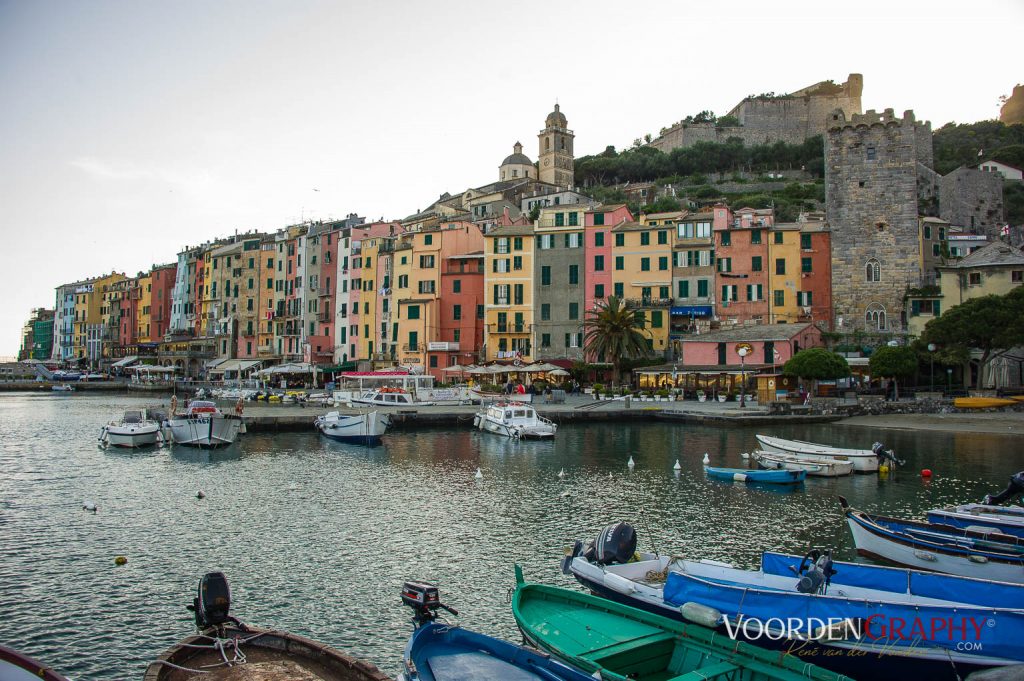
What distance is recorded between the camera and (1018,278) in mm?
53562

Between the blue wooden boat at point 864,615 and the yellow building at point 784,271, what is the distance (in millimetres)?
50807

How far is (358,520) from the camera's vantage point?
22844 millimetres

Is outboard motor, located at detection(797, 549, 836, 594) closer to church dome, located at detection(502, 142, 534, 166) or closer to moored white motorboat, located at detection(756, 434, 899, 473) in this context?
moored white motorboat, located at detection(756, 434, 899, 473)

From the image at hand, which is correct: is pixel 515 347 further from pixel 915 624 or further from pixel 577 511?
pixel 915 624

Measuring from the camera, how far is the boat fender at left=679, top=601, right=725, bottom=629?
1118cm

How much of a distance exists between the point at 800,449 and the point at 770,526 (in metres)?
11.8

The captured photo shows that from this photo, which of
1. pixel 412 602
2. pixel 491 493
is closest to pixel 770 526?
pixel 491 493

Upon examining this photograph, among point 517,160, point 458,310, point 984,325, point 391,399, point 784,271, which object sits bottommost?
point 391,399

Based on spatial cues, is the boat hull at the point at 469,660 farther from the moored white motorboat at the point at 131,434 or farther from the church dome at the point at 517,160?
the church dome at the point at 517,160

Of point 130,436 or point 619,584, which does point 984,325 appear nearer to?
point 619,584

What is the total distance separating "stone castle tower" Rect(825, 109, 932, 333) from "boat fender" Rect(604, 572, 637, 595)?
51969mm

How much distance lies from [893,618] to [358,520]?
15766 millimetres

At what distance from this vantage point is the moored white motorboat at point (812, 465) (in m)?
29.7

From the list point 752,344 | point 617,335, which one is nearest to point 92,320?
point 617,335
